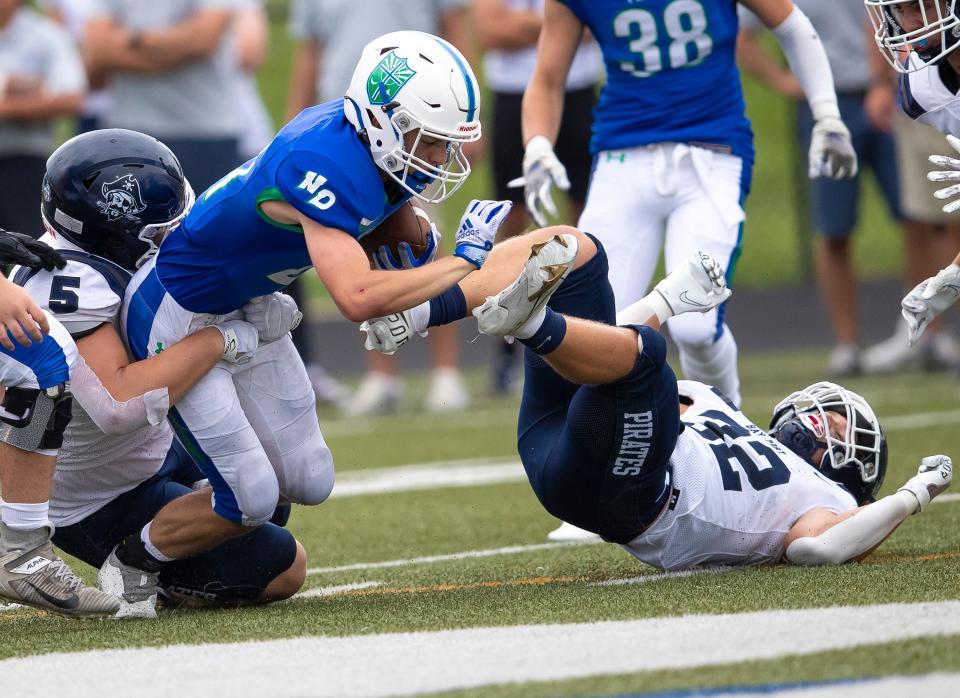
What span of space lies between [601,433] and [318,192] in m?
0.85

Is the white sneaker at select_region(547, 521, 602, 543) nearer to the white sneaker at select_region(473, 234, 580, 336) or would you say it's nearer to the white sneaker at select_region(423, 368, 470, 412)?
the white sneaker at select_region(473, 234, 580, 336)

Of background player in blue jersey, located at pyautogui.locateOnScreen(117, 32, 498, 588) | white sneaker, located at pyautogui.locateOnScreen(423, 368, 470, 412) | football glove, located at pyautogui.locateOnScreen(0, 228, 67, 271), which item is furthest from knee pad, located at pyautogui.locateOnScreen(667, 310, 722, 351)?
white sneaker, located at pyautogui.locateOnScreen(423, 368, 470, 412)

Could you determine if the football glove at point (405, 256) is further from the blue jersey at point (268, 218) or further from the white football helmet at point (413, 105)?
the white football helmet at point (413, 105)

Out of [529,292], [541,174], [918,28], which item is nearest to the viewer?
[529,292]

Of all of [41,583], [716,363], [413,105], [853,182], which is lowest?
[853,182]

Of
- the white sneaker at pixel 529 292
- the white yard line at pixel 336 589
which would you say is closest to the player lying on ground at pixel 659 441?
the white sneaker at pixel 529 292

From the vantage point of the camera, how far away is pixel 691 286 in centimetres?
418

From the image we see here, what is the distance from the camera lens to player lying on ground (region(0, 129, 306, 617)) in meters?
3.77

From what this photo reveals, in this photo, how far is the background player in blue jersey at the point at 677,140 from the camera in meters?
5.05

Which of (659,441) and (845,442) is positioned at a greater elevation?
(659,441)

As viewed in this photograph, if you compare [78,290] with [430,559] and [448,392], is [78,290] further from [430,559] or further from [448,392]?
[448,392]

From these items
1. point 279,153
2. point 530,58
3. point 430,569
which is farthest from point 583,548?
point 530,58

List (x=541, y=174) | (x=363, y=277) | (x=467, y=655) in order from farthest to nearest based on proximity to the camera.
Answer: (x=541, y=174), (x=363, y=277), (x=467, y=655)

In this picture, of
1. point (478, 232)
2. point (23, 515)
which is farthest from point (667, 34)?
point (23, 515)
